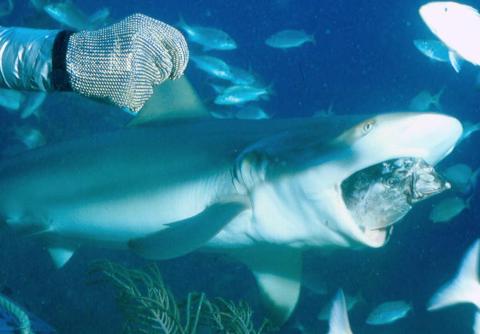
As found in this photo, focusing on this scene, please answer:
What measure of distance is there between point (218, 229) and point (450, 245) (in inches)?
1081

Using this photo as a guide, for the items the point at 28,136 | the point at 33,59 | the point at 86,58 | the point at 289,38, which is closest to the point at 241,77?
the point at 289,38

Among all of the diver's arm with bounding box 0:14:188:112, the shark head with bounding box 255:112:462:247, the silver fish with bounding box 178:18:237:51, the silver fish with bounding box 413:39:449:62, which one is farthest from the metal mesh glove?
the silver fish with bounding box 178:18:237:51

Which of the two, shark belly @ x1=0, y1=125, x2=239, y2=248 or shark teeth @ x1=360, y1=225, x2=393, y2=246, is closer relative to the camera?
shark teeth @ x1=360, y1=225, x2=393, y2=246

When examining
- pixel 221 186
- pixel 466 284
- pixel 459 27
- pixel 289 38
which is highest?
pixel 459 27

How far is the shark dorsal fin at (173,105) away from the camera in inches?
132

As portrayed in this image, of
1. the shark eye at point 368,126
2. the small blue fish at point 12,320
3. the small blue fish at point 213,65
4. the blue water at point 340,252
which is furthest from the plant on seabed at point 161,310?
the small blue fish at point 213,65

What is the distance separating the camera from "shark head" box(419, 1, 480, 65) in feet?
13.7

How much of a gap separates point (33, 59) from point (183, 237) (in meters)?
1.32

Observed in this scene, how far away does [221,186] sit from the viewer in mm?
2848

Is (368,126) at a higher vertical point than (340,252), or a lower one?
higher

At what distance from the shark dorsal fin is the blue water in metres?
1.57

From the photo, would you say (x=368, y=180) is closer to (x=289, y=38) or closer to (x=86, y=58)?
(x=86, y=58)

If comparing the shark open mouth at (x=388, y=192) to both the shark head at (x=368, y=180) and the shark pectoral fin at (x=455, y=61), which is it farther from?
the shark pectoral fin at (x=455, y=61)

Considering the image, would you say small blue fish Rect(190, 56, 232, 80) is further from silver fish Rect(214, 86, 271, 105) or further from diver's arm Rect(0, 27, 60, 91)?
diver's arm Rect(0, 27, 60, 91)
